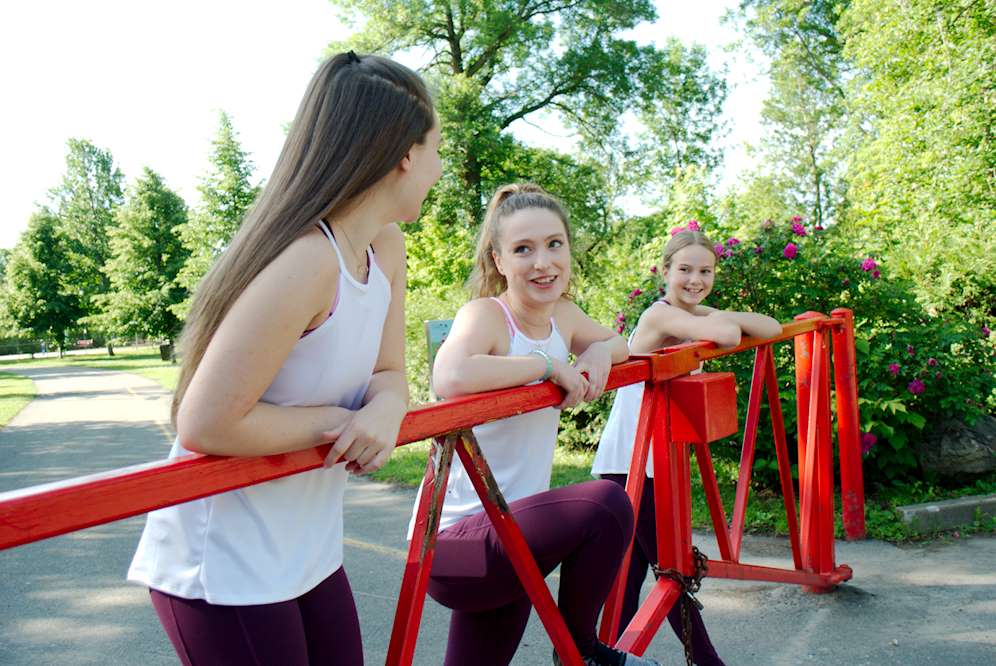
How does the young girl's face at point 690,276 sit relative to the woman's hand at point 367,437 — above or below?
above

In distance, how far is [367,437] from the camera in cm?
135

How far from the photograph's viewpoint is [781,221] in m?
6.58

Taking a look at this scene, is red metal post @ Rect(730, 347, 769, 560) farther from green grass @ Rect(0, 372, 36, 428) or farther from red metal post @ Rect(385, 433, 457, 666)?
green grass @ Rect(0, 372, 36, 428)

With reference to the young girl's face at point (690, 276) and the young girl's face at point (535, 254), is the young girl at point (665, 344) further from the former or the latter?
the young girl's face at point (535, 254)

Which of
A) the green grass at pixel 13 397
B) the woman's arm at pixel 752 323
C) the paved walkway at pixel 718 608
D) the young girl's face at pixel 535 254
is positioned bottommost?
the green grass at pixel 13 397

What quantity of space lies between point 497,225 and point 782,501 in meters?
4.28

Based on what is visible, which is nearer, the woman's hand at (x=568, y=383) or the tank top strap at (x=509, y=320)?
the woman's hand at (x=568, y=383)

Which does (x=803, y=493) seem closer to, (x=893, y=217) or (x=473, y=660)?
(x=473, y=660)

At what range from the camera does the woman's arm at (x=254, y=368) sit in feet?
3.86

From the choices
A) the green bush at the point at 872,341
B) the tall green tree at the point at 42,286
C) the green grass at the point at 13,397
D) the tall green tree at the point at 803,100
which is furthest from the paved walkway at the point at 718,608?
the tall green tree at the point at 42,286

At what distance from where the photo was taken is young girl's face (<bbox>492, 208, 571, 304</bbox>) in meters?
2.22

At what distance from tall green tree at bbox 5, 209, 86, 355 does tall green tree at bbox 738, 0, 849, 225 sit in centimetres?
4348

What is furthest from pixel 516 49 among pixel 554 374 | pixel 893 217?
pixel 554 374

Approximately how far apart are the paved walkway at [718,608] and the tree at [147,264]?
35.8 meters
